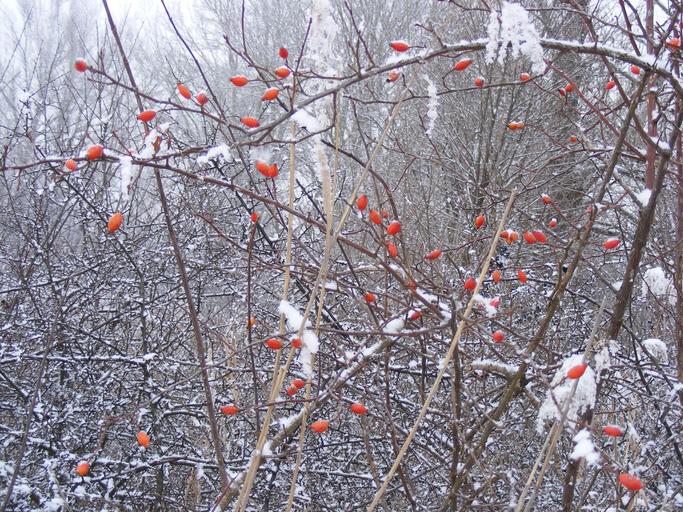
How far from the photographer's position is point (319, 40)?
37.7 inches

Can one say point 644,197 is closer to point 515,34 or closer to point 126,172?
point 515,34

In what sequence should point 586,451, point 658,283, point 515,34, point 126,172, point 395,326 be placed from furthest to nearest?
point 658,283 → point 395,326 → point 515,34 → point 126,172 → point 586,451

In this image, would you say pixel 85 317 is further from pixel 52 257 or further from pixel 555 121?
pixel 555 121

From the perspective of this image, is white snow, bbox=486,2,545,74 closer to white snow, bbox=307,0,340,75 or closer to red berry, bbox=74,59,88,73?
white snow, bbox=307,0,340,75

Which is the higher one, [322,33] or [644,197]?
[644,197]

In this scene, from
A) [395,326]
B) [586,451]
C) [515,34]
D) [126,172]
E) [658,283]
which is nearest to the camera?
[586,451]

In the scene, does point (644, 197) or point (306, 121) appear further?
point (644, 197)

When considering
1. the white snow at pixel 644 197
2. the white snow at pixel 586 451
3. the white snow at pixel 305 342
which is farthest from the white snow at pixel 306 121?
the white snow at pixel 644 197

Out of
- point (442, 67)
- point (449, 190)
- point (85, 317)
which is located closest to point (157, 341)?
point (85, 317)

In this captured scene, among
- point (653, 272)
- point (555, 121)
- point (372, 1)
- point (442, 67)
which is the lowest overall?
point (653, 272)

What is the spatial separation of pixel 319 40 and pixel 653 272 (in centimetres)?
140

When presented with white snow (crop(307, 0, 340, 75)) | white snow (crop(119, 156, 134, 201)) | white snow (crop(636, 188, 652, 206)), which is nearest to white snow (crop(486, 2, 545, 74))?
white snow (crop(307, 0, 340, 75))

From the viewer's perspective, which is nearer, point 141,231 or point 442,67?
point 141,231

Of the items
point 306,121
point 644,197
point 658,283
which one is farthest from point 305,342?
point 658,283
